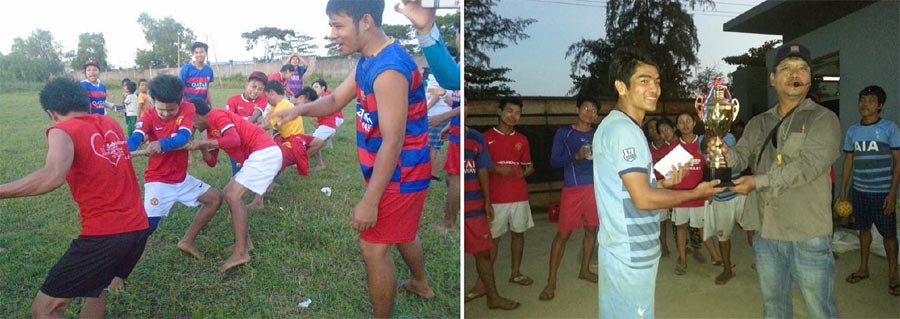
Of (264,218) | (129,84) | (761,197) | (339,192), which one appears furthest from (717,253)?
(129,84)

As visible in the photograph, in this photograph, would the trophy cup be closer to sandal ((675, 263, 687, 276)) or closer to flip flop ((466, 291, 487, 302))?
sandal ((675, 263, 687, 276))

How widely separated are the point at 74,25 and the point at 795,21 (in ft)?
10.6

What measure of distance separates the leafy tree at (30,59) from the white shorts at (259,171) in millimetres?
767

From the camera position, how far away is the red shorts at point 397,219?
2.29 metres

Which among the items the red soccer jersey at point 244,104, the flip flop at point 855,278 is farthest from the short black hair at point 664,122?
the red soccer jersey at point 244,104

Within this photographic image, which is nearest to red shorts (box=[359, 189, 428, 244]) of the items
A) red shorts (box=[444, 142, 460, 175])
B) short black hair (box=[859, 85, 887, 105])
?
red shorts (box=[444, 142, 460, 175])

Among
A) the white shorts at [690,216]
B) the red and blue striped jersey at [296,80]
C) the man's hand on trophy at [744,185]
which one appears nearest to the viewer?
the man's hand on trophy at [744,185]

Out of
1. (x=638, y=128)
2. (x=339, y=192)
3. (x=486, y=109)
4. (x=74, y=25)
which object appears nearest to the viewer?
(x=638, y=128)

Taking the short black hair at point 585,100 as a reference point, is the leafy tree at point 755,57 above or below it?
above

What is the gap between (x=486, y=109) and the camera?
3.03 metres

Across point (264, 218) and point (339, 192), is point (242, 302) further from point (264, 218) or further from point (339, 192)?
point (339, 192)

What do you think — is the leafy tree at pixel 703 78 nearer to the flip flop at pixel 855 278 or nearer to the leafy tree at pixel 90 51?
the flip flop at pixel 855 278

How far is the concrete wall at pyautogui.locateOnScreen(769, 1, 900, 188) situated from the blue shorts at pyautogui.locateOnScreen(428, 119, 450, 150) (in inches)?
65.3

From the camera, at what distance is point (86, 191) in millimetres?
2227
